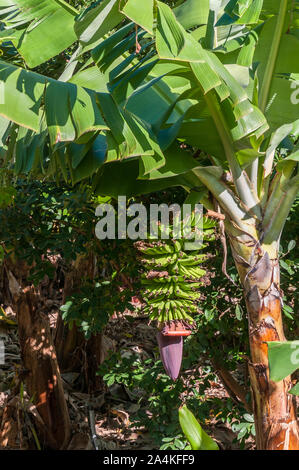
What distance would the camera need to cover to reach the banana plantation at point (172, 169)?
5.64 feet

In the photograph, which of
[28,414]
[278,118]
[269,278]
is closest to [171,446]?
[269,278]

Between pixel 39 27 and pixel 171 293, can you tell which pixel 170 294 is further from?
pixel 39 27

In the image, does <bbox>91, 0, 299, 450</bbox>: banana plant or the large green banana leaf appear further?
the large green banana leaf

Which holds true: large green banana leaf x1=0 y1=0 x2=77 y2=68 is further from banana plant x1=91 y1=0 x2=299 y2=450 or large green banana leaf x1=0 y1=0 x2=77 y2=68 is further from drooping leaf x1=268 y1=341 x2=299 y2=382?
drooping leaf x1=268 y1=341 x2=299 y2=382

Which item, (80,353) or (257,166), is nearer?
(257,166)

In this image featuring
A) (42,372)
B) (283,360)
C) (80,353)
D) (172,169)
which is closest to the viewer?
(283,360)

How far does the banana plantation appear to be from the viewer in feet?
5.64

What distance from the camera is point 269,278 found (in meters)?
2.13

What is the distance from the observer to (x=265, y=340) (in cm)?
208

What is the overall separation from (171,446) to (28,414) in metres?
2.09

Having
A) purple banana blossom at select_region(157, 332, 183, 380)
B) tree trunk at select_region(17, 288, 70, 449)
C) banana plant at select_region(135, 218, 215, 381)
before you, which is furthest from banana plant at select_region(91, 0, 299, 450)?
tree trunk at select_region(17, 288, 70, 449)

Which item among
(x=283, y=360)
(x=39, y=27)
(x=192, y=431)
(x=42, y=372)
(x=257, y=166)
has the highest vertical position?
(x=39, y=27)

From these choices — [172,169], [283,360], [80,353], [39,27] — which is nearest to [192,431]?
[283,360]

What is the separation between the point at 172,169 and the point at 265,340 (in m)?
0.73
